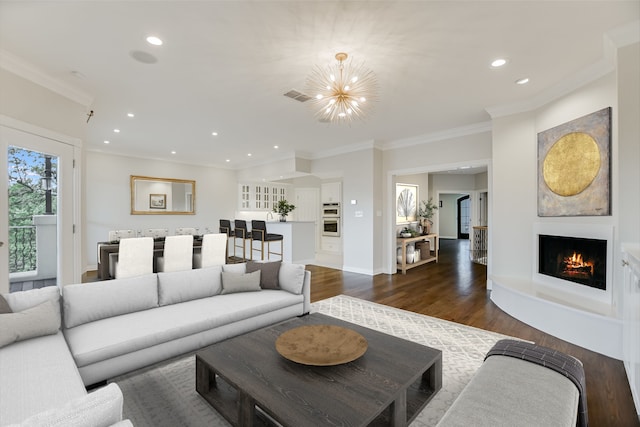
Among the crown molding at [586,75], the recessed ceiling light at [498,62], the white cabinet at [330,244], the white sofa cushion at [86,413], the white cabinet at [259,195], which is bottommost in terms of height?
the white cabinet at [330,244]

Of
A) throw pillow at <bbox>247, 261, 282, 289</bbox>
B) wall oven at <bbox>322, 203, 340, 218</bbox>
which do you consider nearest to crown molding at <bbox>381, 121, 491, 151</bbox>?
wall oven at <bbox>322, 203, 340, 218</bbox>

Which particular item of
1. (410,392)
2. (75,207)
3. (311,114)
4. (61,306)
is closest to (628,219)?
(410,392)

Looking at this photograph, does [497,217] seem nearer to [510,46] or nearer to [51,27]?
[510,46]

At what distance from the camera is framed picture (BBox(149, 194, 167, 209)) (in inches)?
304

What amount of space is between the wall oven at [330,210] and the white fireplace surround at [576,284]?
18.9ft

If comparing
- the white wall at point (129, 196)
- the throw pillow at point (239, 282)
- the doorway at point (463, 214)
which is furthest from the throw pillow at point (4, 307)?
the doorway at point (463, 214)

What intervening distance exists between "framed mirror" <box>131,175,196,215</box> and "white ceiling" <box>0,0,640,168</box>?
3158 millimetres

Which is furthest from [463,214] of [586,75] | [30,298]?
[30,298]

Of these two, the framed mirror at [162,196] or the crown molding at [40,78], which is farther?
the framed mirror at [162,196]

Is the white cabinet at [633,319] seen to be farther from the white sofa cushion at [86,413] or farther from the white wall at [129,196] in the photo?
the white wall at [129,196]

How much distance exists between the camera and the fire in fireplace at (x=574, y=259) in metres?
3.18

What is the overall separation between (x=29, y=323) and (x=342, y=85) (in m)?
3.06

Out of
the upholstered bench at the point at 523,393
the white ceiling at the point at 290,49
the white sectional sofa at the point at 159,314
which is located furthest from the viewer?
the white ceiling at the point at 290,49

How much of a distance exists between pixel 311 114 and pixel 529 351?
3929 millimetres
